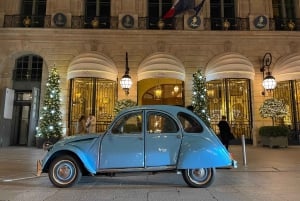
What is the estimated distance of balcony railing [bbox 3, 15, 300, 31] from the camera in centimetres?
1841

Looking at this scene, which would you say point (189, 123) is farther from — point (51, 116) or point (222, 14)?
point (222, 14)

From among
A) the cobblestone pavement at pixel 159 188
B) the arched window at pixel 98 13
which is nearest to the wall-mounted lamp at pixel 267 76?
the cobblestone pavement at pixel 159 188

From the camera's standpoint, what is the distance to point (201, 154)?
21.6 ft

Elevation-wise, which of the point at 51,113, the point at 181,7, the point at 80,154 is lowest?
the point at 80,154

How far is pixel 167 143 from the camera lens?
21.9ft

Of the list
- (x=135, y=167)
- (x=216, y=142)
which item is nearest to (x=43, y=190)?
(x=135, y=167)

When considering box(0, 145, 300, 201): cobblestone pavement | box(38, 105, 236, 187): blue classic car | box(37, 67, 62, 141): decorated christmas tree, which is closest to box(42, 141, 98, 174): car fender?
box(38, 105, 236, 187): blue classic car

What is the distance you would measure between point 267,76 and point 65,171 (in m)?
13.9

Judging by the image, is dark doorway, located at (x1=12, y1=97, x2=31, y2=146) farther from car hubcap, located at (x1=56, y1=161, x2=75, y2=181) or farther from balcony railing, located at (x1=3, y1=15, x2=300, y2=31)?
car hubcap, located at (x1=56, y1=161, x2=75, y2=181)

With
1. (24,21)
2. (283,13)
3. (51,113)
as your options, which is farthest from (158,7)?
(51,113)

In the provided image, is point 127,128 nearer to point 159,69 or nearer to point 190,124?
point 190,124

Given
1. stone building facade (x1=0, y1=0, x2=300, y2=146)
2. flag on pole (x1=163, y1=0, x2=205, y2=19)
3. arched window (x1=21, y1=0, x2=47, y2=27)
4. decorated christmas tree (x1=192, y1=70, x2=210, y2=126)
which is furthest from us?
arched window (x1=21, y1=0, x2=47, y2=27)

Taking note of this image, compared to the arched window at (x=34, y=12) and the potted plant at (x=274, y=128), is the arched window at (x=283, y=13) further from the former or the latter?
the arched window at (x=34, y=12)

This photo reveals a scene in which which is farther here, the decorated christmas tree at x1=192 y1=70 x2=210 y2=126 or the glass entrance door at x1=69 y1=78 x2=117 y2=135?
the glass entrance door at x1=69 y1=78 x2=117 y2=135
